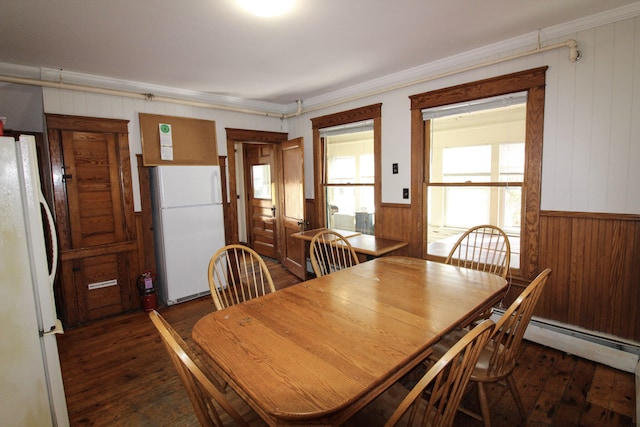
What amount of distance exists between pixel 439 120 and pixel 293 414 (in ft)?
10.1

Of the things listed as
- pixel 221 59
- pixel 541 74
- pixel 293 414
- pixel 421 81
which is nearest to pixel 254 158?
pixel 221 59

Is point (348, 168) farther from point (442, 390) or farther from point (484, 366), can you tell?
point (442, 390)

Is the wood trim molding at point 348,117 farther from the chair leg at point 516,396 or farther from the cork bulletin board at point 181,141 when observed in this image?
the chair leg at point 516,396

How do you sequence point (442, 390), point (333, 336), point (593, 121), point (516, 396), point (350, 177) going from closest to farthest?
point (442, 390)
point (333, 336)
point (516, 396)
point (593, 121)
point (350, 177)

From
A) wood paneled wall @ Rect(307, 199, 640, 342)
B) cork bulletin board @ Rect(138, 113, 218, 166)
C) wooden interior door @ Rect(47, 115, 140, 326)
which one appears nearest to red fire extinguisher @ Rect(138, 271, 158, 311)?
wooden interior door @ Rect(47, 115, 140, 326)

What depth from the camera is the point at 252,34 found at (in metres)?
2.43

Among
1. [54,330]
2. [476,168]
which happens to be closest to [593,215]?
[476,168]

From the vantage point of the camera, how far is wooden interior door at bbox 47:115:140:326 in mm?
3143

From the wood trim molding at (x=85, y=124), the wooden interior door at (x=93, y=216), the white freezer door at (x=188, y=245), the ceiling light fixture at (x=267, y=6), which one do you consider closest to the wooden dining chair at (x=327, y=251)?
the white freezer door at (x=188, y=245)

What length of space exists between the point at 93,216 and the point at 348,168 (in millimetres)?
2891

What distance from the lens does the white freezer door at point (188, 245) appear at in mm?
3564

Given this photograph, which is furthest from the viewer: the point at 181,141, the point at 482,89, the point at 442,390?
the point at 181,141

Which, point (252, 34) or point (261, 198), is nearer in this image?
point (252, 34)

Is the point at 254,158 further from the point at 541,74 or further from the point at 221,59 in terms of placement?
the point at 541,74
